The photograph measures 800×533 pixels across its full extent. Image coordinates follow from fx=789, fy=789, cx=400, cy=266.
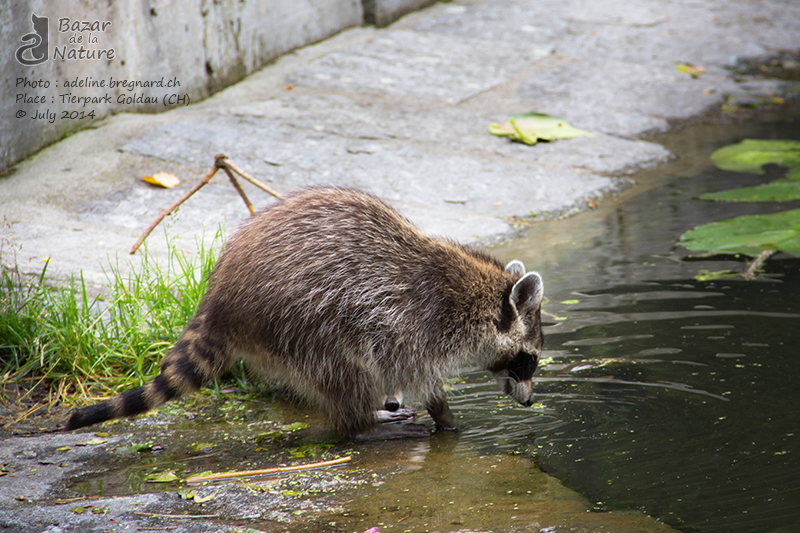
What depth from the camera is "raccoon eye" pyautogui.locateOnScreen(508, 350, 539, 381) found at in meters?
3.67

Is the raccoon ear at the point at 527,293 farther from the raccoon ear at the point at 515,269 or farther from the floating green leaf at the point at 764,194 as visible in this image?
the floating green leaf at the point at 764,194

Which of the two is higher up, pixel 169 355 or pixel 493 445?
pixel 169 355

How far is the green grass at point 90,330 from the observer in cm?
379

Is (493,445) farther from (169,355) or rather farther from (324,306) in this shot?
(169,355)

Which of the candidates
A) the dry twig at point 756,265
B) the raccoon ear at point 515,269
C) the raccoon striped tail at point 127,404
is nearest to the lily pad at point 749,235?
the dry twig at point 756,265

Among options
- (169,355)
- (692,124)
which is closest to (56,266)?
(169,355)

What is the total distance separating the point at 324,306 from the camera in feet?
11.2

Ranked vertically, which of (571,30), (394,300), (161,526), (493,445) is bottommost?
(493,445)

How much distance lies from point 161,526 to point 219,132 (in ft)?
14.6

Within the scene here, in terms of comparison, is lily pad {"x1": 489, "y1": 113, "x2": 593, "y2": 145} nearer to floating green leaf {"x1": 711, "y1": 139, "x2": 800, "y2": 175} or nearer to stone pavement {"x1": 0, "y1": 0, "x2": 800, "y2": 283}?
stone pavement {"x1": 0, "y1": 0, "x2": 800, "y2": 283}

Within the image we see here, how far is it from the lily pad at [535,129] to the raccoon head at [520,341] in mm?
3450

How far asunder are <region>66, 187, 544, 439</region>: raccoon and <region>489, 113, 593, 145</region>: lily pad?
344cm

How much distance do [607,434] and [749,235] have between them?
2.52 metres

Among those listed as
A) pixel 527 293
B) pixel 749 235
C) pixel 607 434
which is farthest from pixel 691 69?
pixel 607 434
